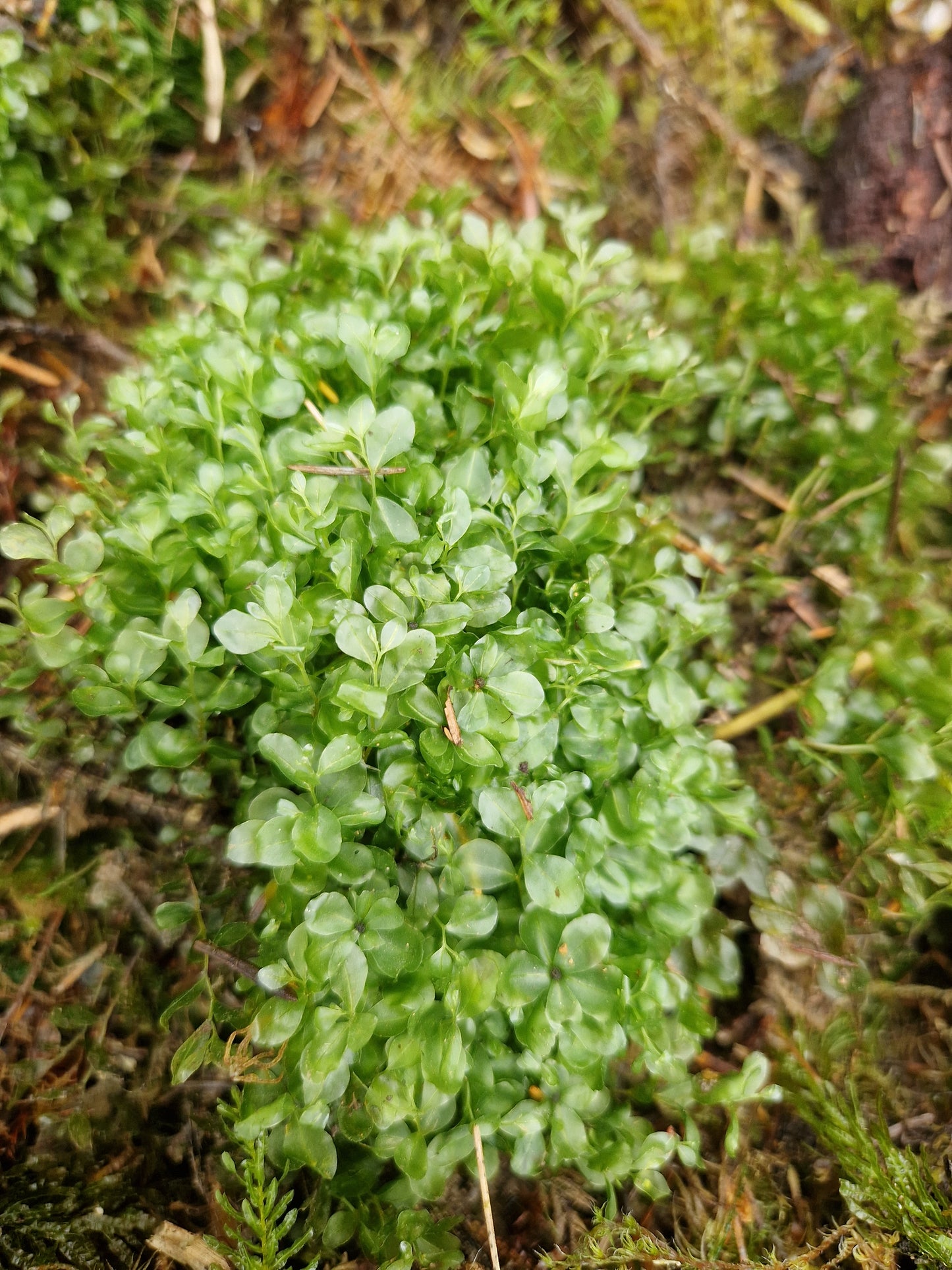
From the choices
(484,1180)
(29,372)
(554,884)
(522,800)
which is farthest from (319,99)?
(484,1180)

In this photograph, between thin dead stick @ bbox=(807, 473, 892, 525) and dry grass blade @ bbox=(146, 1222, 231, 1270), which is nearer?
dry grass blade @ bbox=(146, 1222, 231, 1270)

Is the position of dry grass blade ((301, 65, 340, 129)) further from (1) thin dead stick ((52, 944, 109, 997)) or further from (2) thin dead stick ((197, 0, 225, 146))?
(1) thin dead stick ((52, 944, 109, 997))

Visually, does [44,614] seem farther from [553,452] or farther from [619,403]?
[619,403]

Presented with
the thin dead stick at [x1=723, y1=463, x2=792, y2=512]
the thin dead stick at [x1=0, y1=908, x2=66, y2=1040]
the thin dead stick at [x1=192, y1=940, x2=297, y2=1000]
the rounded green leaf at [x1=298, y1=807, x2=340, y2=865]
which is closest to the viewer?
the rounded green leaf at [x1=298, y1=807, x2=340, y2=865]

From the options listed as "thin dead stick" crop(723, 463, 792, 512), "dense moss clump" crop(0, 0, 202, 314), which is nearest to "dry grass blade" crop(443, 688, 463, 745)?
"thin dead stick" crop(723, 463, 792, 512)

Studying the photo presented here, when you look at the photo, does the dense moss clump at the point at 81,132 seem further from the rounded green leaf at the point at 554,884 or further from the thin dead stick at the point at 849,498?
the thin dead stick at the point at 849,498
